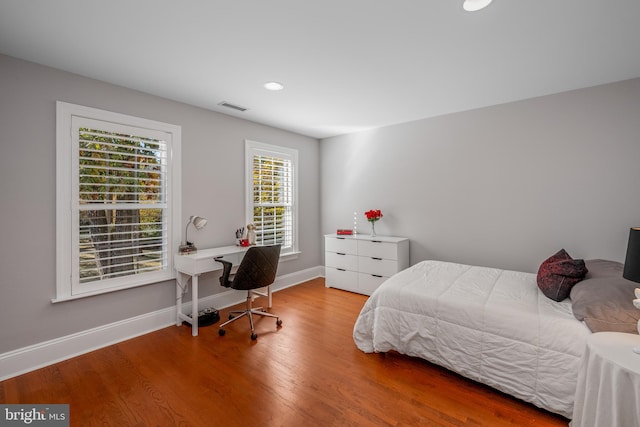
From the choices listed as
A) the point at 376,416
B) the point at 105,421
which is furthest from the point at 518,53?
the point at 105,421

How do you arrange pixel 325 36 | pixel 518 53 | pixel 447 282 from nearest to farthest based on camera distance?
pixel 325 36, pixel 518 53, pixel 447 282

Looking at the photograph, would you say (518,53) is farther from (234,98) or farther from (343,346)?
(343,346)

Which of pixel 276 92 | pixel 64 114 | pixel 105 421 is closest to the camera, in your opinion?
pixel 105 421

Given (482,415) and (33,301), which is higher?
(33,301)

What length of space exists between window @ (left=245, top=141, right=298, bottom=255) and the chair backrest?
1.16 m

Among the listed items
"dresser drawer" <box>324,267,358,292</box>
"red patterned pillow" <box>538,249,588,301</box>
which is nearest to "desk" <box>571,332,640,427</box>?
"red patterned pillow" <box>538,249,588,301</box>

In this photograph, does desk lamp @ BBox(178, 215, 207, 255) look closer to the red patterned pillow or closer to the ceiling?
the ceiling

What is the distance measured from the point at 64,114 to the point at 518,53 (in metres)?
3.85

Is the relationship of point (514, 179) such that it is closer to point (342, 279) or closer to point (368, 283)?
point (368, 283)

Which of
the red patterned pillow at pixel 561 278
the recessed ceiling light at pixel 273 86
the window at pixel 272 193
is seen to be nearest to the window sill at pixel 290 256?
the window at pixel 272 193

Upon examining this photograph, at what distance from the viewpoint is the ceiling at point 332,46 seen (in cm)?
174

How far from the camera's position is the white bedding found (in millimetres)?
1776

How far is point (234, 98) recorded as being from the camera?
3.18m

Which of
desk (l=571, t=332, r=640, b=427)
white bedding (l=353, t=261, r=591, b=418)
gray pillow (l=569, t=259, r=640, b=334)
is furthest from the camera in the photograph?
white bedding (l=353, t=261, r=591, b=418)
